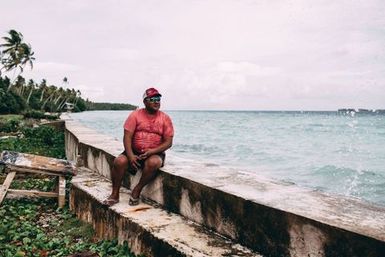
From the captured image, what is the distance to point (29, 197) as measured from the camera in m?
6.07

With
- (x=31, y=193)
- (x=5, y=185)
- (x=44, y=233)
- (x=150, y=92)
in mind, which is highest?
(x=150, y=92)

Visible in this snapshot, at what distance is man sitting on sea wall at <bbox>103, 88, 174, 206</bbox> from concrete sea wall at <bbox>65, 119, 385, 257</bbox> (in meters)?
0.21

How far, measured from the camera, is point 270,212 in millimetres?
2896

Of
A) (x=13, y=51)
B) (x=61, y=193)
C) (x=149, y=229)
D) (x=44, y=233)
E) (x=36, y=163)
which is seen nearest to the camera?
(x=149, y=229)

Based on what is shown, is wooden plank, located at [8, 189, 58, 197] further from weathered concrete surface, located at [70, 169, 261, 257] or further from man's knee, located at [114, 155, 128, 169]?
man's knee, located at [114, 155, 128, 169]

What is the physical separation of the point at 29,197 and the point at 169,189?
123 inches

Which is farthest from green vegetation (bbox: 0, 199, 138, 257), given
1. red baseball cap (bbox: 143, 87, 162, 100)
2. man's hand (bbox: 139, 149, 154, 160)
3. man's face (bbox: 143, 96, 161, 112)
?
red baseball cap (bbox: 143, 87, 162, 100)

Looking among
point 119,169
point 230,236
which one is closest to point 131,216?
point 119,169

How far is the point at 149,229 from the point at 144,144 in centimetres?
127

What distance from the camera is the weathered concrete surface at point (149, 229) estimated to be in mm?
3165

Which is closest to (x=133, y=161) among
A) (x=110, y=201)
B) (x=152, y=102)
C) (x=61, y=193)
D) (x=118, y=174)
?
(x=118, y=174)

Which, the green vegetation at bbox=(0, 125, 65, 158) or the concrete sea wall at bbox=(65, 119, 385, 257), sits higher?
the concrete sea wall at bbox=(65, 119, 385, 257)

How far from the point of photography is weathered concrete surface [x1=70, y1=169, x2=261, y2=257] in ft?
10.4

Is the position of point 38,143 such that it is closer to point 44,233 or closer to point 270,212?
point 44,233
